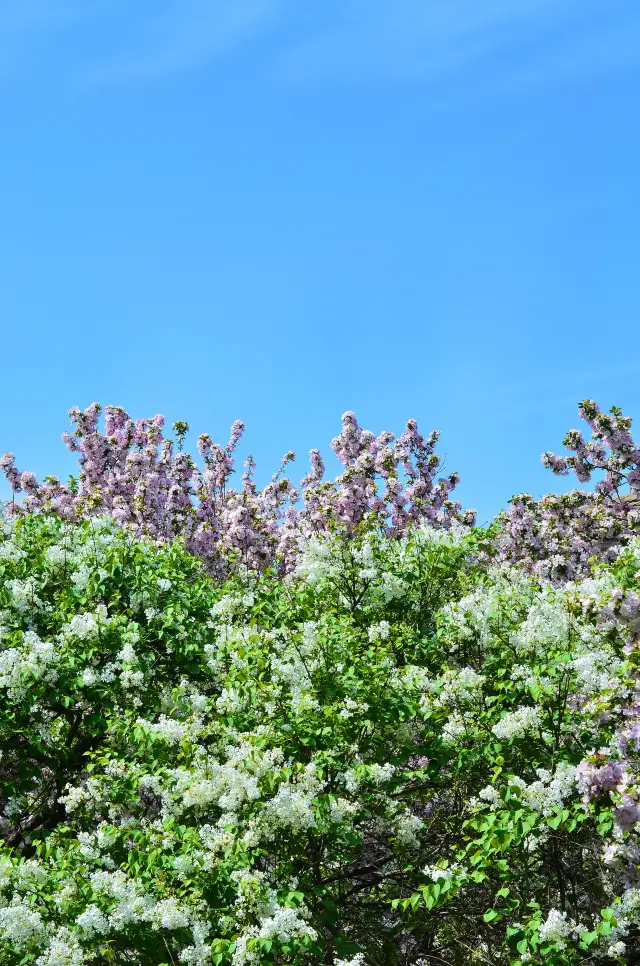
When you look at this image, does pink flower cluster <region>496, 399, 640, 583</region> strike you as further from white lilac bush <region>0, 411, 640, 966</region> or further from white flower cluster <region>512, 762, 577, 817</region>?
white flower cluster <region>512, 762, 577, 817</region>

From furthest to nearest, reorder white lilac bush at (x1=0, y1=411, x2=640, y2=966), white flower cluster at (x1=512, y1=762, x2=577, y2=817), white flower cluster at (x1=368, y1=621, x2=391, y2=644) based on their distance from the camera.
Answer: white flower cluster at (x1=368, y1=621, x2=391, y2=644)
white flower cluster at (x1=512, y1=762, x2=577, y2=817)
white lilac bush at (x1=0, y1=411, x2=640, y2=966)

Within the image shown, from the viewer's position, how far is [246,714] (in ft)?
27.5

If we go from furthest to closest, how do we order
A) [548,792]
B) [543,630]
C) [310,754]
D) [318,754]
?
[543,630], [310,754], [318,754], [548,792]

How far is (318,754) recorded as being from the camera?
7.86 metres

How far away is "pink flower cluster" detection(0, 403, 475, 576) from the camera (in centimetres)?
1903

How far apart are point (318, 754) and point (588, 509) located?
13.1 metres

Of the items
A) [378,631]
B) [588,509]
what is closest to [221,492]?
[588,509]

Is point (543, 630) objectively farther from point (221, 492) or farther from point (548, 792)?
point (221, 492)

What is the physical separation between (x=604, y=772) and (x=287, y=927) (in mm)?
2382

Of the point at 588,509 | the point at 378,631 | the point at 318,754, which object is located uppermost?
the point at 588,509

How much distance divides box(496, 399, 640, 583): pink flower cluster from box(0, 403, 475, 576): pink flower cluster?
198 cm

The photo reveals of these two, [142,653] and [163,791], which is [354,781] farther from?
[142,653]

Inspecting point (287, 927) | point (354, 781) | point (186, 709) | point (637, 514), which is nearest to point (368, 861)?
point (186, 709)

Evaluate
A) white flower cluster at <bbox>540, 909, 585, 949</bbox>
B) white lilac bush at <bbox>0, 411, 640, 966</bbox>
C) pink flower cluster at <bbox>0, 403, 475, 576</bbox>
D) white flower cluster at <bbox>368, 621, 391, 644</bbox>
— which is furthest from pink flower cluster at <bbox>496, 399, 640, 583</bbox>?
white flower cluster at <bbox>540, 909, 585, 949</bbox>
